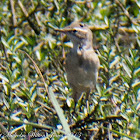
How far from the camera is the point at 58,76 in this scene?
242cm

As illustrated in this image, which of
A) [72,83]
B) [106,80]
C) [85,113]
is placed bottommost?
[72,83]

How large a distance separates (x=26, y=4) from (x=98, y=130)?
143 cm

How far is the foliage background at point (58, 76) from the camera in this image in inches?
68.6

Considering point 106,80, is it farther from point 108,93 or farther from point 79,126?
point 79,126

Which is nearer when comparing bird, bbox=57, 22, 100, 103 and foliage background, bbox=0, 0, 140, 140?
foliage background, bbox=0, 0, 140, 140

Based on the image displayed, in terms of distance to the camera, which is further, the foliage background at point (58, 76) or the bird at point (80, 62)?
the bird at point (80, 62)

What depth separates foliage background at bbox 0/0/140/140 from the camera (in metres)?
1.74

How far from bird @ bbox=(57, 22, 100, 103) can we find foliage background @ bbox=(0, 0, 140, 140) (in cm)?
6

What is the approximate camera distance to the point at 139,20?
2.96m

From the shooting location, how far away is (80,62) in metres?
2.64

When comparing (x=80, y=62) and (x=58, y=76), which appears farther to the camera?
(x=80, y=62)

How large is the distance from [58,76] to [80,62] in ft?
0.89

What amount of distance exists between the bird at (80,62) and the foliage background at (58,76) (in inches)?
2.3

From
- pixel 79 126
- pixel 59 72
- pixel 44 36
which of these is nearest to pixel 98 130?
pixel 79 126
